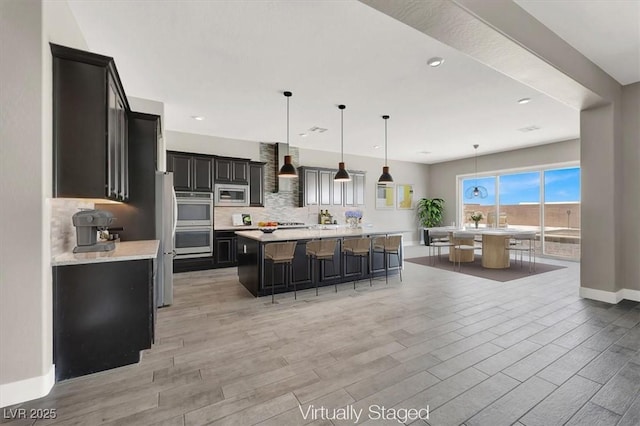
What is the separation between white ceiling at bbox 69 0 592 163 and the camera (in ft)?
8.30

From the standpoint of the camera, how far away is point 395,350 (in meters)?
2.53

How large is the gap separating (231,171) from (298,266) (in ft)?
10.1

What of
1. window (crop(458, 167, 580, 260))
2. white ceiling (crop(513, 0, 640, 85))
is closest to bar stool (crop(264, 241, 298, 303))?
white ceiling (crop(513, 0, 640, 85))

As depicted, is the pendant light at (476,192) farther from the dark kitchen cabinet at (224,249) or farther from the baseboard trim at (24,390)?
the baseboard trim at (24,390)

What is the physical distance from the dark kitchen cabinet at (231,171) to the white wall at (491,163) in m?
7.08

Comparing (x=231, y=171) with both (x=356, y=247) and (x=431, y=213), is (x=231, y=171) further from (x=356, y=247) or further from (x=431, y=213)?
(x=431, y=213)

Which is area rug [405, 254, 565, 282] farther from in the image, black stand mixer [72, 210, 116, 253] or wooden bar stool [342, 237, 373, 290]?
black stand mixer [72, 210, 116, 253]

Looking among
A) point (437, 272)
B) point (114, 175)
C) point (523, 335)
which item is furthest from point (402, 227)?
point (114, 175)

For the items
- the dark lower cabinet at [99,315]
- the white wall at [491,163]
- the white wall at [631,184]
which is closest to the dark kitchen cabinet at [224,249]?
the dark lower cabinet at [99,315]

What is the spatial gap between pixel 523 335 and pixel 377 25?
3335 millimetres

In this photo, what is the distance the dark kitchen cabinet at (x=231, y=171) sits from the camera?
20.1ft

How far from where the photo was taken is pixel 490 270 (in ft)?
19.4

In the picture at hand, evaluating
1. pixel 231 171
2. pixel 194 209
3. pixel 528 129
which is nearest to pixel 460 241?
pixel 528 129

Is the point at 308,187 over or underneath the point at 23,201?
over
